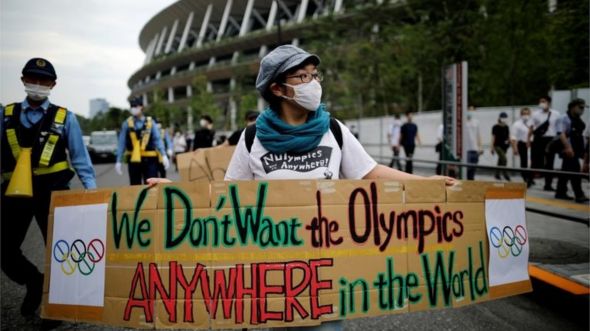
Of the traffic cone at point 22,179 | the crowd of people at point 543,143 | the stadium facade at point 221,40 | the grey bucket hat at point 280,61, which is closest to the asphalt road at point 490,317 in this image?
the traffic cone at point 22,179

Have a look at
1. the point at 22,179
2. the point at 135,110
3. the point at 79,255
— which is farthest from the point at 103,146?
the point at 79,255

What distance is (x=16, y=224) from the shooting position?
140 inches

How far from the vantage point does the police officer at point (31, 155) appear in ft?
11.5

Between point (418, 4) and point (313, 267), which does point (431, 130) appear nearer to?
point (418, 4)

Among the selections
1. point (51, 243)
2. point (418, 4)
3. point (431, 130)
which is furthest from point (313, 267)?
point (418, 4)

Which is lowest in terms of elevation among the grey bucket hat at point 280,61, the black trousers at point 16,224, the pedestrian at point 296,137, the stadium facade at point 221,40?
the black trousers at point 16,224

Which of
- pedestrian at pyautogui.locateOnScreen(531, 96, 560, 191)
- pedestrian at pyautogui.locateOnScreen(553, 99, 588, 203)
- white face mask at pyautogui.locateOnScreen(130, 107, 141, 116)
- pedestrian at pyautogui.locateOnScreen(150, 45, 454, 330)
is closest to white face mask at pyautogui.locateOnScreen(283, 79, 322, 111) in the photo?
pedestrian at pyautogui.locateOnScreen(150, 45, 454, 330)

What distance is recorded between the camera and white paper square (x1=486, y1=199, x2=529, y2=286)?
2.29 m

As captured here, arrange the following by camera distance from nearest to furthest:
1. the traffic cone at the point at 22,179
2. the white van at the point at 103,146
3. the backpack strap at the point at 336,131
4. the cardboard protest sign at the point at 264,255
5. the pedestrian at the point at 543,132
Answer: the cardboard protest sign at the point at 264,255, the backpack strap at the point at 336,131, the traffic cone at the point at 22,179, the pedestrian at the point at 543,132, the white van at the point at 103,146

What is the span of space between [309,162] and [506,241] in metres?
1.06

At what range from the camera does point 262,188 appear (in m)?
2.07

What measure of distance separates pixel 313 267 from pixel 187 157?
525cm

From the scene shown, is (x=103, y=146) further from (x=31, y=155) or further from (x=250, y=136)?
(x=250, y=136)

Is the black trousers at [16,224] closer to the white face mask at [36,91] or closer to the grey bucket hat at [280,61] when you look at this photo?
the white face mask at [36,91]
